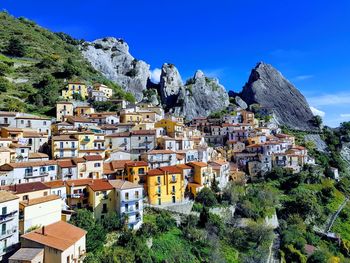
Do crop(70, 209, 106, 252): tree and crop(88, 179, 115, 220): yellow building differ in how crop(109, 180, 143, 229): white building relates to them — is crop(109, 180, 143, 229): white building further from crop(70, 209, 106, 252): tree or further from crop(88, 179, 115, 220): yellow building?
crop(70, 209, 106, 252): tree

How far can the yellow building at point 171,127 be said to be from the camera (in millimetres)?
59206

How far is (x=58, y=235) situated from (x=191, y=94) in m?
86.3

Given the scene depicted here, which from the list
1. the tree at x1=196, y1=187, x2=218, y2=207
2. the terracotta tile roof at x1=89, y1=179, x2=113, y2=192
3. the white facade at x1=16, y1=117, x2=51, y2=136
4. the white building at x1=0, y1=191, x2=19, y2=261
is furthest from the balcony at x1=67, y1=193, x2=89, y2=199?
the white facade at x1=16, y1=117, x2=51, y2=136

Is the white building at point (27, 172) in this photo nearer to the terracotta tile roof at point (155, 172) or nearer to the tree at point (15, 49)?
the terracotta tile roof at point (155, 172)

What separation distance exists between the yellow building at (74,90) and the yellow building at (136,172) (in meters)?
35.7

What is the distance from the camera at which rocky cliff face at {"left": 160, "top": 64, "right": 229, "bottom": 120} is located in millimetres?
103750

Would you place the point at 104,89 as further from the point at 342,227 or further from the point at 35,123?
the point at 342,227

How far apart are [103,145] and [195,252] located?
Answer: 2198 cm

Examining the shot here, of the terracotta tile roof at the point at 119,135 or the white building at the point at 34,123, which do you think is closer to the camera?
the white building at the point at 34,123

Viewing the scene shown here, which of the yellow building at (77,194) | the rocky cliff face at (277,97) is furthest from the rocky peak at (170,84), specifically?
the yellow building at (77,194)

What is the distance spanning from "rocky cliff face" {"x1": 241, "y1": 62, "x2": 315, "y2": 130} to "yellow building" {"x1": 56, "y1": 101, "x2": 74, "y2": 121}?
7341 cm

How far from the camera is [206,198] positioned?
1710 inches

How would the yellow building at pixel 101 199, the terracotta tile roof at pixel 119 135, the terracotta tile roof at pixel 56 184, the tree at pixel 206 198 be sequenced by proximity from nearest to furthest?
the terracotta tile roof at pixel 56 184 < the yellow building at pixel 101 199 < the tree at pixel 206 198 < the terracotta tile roof at pixel 119 135

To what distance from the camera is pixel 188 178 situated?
46.2 metres
